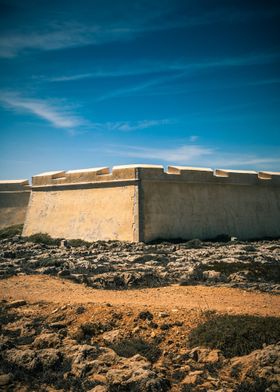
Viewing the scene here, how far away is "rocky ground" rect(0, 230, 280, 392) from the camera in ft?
17.0

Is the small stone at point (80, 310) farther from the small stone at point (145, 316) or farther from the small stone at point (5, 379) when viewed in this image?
the small stone at point (5, 379)

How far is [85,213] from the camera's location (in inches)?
755

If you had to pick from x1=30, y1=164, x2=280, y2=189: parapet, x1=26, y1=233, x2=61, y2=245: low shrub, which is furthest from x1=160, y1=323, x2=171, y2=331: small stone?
x1=26, y1=233, x2=61, y2=245: low shrub

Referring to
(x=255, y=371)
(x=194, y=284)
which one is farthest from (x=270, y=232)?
(x=255, y=371)

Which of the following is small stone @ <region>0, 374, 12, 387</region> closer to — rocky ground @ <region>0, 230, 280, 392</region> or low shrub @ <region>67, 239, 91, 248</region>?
rocky ground @ <region>0, 230, 280, 392</region>

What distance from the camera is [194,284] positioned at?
9.61 m

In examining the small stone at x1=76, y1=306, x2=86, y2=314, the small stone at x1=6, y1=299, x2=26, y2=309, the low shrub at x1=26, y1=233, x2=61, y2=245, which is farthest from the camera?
the low shrub at x1=26, y1=233, x2=61, y2=245

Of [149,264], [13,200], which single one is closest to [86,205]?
[149,264]

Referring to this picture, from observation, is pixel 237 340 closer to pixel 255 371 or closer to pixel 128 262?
pixel 255 371

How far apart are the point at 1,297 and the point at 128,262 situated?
15.2 feet

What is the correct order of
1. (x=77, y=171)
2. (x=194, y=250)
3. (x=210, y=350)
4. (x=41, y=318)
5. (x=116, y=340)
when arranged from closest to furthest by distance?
(x=210, y=350) < (x=116, y=340) < (x=41, y=318) < (x=194, y=250) < (x=77, y=171)

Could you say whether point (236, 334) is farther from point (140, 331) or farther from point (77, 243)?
point (77, 243)

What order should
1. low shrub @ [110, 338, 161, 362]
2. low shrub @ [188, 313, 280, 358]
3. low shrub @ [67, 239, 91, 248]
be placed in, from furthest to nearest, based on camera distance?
1. low shrub @ [67, 239, 91, 248]
2. low shrub @ [110, 338, 161, 362]
3. low shrub @ [188, 313, 280, 358]

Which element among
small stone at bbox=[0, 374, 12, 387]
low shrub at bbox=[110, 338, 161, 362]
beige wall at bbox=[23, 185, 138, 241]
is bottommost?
small stone at bbox=[0, 374, 12, 387]
